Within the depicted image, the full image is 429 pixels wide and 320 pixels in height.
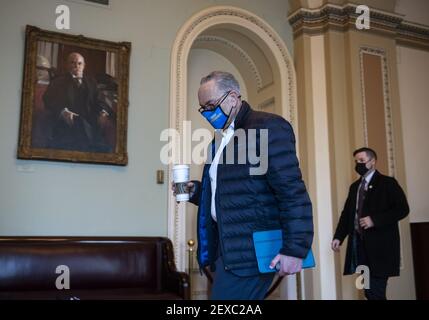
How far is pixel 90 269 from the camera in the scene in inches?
168

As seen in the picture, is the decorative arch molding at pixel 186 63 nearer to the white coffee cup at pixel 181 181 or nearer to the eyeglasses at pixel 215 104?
the white coffee cup at pixel 181 181

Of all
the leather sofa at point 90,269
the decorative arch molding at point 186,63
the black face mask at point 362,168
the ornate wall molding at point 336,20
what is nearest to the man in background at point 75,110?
the decorative arch molding at point 186,63

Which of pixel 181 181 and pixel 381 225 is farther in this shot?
pixel 381 225

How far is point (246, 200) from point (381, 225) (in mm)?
2513

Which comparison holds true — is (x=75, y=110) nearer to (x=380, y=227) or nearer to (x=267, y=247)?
(x=380, y=227)

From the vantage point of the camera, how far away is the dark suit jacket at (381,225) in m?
4.14

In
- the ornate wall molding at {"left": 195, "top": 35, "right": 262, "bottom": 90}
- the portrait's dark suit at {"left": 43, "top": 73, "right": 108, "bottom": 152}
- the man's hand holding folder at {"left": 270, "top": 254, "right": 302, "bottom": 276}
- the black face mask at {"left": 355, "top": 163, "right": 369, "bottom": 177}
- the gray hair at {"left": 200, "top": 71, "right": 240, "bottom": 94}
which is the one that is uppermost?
the ornate wall molding at {"left": 195, "top": 35, "right": 262, "bottom": 90}

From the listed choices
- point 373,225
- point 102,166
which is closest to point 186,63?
point 102,166

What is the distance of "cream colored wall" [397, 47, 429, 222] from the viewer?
247 inches

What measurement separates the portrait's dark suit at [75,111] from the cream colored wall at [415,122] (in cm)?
411

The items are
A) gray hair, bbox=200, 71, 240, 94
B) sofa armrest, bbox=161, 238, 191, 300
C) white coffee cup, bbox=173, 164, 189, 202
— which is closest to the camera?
gray hair, bbox=200, 71, 240, 94

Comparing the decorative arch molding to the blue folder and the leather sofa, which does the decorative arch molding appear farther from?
the blue folder

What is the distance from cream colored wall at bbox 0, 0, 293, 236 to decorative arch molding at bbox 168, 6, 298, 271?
0.09 m

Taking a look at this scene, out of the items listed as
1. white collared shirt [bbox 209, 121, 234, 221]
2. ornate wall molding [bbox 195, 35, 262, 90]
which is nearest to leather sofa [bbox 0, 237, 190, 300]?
white collared shirt [bbox 209, 121, 234, 221]
